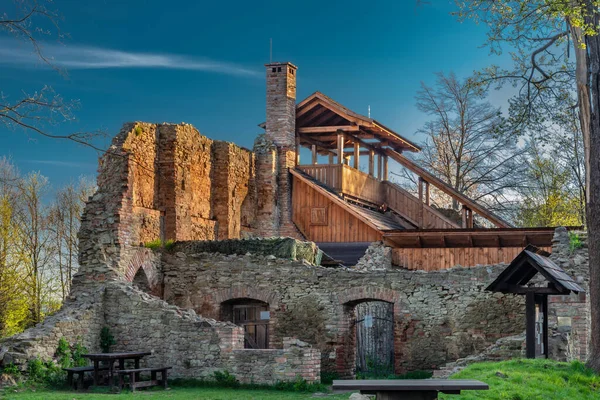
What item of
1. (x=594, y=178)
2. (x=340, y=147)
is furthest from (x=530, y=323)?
(x=340, y=147)

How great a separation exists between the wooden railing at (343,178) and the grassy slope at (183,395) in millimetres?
13423

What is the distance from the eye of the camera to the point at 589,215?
1575 cm

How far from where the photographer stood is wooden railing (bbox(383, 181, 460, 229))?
3033 cm

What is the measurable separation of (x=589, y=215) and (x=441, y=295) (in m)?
5.57

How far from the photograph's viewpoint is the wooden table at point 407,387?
9406 millimetres

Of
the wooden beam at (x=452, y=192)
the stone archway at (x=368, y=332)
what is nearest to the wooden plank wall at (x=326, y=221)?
the stone archway at (x=368, y=332)

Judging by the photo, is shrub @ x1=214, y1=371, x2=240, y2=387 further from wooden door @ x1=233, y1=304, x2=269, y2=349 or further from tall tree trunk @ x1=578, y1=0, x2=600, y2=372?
tall tree trunk @ x1=578, y1=0, x2=600, y2=372

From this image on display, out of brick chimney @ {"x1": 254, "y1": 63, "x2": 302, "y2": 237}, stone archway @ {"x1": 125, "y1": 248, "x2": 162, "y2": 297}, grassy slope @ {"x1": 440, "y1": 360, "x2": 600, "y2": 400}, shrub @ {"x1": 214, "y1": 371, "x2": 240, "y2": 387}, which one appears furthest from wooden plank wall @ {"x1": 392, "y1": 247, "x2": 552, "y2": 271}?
grassy slope @ {"x1": 440, "y1": 360, "x2": 600, "y2": 400}

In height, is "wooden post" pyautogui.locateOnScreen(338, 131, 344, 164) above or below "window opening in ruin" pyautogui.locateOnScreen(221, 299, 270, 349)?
above

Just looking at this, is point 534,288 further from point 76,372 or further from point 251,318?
point 251,318

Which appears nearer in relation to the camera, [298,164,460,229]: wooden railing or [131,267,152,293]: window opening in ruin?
[131,267,152,293]: window opening in ruin

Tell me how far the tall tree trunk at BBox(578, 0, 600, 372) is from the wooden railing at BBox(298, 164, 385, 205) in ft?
46.8

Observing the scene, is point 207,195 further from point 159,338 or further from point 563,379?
point 563,379

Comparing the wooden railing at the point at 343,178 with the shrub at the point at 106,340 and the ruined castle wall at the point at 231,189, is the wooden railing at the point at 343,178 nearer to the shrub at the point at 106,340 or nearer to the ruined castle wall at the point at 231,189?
the ruined castle wall at the point at 231,189
